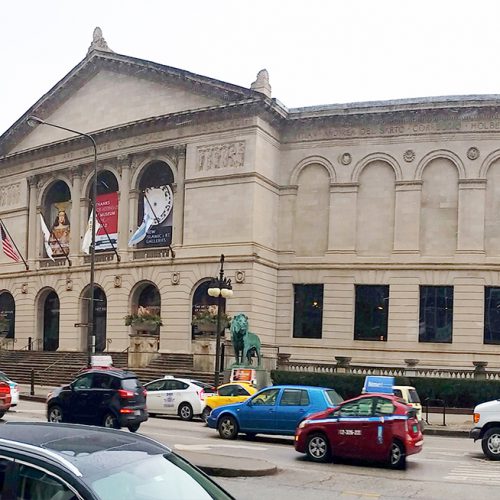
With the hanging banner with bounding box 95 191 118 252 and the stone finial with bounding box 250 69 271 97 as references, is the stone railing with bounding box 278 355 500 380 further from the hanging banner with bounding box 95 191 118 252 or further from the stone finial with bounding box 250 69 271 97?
the hanging banner with bounding box 95 191 118 252

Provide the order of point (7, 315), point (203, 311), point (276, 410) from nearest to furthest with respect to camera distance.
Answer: point (276, 410)
point (203, 311)
point (7, 315)

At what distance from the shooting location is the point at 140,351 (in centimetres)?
4341

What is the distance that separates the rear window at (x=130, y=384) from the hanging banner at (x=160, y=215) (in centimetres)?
2647

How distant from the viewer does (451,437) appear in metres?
25.3

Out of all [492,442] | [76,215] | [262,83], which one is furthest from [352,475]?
[76,215]

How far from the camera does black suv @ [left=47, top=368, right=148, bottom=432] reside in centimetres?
2005

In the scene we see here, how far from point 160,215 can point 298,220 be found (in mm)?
8393

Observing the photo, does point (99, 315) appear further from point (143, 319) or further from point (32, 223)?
point (32, 223)

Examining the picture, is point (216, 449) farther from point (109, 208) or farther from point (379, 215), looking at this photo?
point (109, 208)

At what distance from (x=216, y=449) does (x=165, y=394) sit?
918cm

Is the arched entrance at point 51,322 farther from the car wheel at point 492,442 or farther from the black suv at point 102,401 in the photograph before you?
the car wheel at point 492,442

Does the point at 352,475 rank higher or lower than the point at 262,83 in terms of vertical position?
lower

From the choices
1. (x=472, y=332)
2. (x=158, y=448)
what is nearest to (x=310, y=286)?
(x=472, y=332)

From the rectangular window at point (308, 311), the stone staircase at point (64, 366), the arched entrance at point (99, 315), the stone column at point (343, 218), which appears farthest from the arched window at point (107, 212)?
the stone column at point (343, 218)
